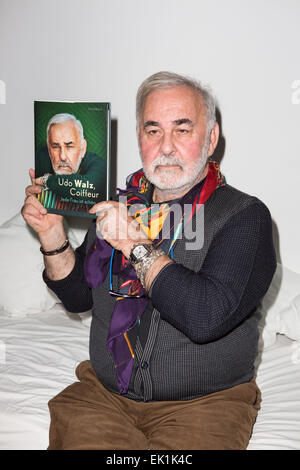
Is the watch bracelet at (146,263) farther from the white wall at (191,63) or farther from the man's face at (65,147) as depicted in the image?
the white wall at (191,63)

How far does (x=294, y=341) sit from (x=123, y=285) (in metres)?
0.83

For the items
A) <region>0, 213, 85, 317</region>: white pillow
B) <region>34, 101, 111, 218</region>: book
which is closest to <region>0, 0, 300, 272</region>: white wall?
<region>0, 213, 85, 317</region>: white pillow

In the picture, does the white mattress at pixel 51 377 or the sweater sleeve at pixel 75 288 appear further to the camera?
the sweater sleeve at pixel 75 288

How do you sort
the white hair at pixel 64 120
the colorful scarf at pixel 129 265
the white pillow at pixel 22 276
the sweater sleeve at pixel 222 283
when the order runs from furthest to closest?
the white pillow at pixel 22 276 → the white hair at pixel 64 120 → the colorful scarf at pixel 129 265 → the sweater sleeve at pixel 222 283

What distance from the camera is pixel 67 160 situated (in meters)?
1.45

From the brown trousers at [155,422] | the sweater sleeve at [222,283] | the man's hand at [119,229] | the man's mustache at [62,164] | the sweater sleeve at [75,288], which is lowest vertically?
the brown trousers at [155,422]

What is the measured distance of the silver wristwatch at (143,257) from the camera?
1180 millimetres

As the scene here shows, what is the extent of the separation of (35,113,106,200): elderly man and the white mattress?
610 millimetres

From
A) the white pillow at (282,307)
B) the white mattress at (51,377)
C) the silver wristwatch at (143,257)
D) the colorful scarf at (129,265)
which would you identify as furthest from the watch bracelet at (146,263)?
the white pillow at (282,307)

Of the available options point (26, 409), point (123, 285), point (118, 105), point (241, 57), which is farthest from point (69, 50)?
point (26, 409)

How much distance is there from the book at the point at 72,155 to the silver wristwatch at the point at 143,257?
0.24m

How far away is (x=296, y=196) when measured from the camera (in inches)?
76.8

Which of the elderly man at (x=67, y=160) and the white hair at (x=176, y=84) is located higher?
the white hair at (x=176, y=84)
